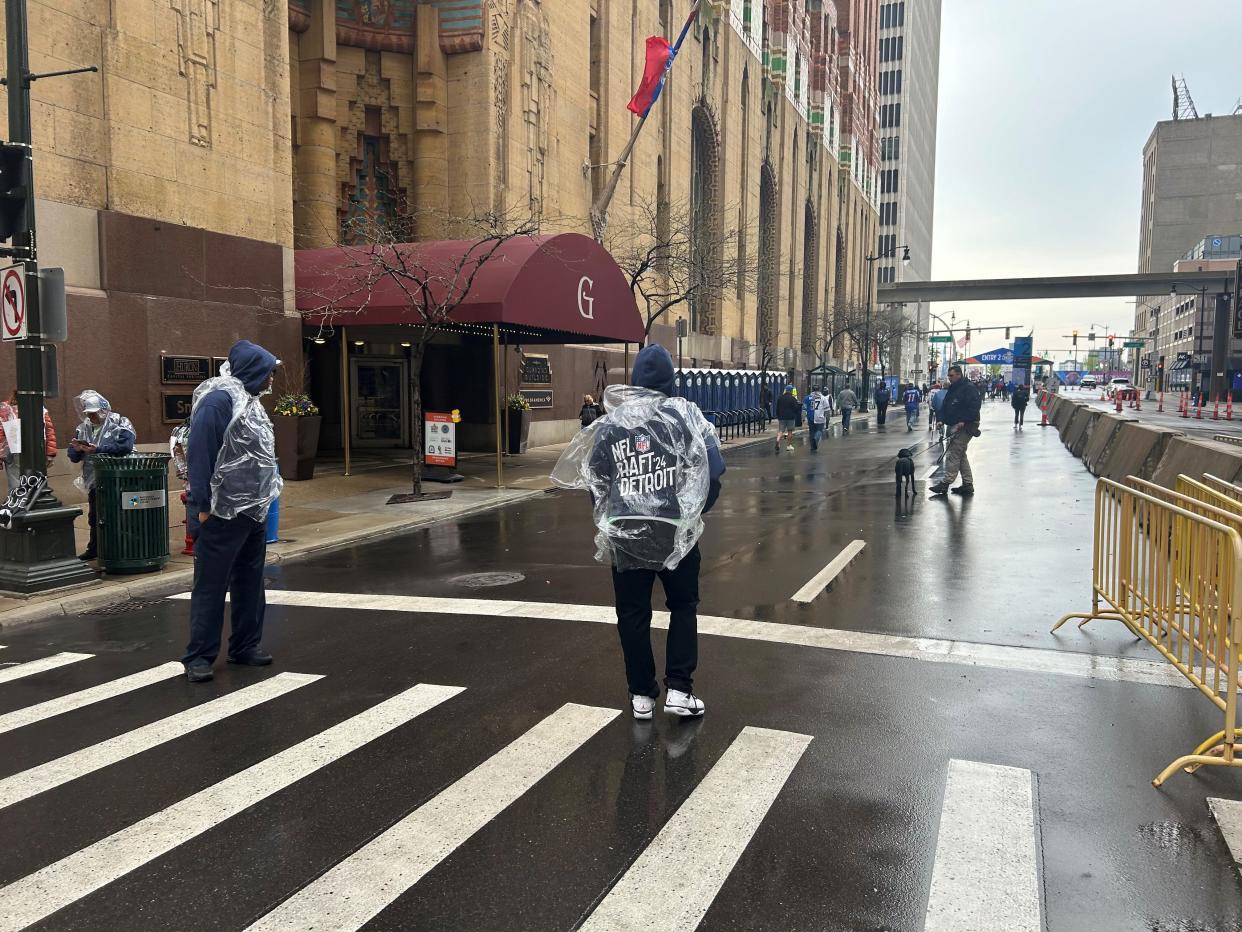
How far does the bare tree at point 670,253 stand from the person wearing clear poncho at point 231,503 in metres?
21.3

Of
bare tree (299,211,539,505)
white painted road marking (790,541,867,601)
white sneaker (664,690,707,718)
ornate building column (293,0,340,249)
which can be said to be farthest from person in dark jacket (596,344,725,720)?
ornate building column (293,0,340,249)

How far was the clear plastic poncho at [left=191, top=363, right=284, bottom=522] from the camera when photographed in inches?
226

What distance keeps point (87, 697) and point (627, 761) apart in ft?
11.3

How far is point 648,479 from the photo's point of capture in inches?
190

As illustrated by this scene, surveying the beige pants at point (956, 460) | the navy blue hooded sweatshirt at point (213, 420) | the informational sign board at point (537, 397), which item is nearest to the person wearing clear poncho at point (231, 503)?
the navy blue hooded sweatshirt at point (213, 420)

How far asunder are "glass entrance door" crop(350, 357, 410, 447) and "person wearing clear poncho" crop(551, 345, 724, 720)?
19.6 metres

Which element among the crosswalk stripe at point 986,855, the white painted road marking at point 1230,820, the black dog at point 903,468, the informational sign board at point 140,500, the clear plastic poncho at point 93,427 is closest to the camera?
the crosswalk stripe at point 986,855

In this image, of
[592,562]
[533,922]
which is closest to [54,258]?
[592,562]

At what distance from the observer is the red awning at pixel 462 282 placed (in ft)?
52.2

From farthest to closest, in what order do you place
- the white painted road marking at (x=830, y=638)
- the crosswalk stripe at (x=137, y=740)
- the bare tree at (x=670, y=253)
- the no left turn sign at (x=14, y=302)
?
the bare tree at (x=670, y=253)
the no left turn sign at (x=14, y=302)
the white painted road marking at (x=830, y=638)
the crosswalk stripe at (x=137, y=740)

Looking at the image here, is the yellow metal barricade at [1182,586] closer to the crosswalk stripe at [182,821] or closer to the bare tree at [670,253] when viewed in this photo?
the crosswalk stripe at [182,821]

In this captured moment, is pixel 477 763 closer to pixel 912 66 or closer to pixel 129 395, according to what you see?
pixel 129 395

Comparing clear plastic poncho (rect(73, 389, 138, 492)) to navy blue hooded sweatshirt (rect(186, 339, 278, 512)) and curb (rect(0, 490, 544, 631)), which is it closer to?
curb (rect(0, 490, 544, 631))

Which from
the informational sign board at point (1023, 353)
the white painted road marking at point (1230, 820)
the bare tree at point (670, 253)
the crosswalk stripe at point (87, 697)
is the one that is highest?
the bare tree at point (670, 253)
